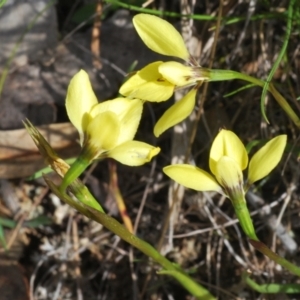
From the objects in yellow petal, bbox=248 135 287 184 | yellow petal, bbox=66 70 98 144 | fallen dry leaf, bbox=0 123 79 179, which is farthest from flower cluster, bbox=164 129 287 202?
fallen dry leaf, bbox=0 123 79 179

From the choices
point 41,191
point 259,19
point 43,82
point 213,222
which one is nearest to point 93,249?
point 41,191

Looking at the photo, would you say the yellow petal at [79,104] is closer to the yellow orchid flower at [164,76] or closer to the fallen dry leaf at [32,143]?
the yellow orchid flower at [164,76]

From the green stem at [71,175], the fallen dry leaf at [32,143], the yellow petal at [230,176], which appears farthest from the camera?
the fallen dry leaf at [32,143]

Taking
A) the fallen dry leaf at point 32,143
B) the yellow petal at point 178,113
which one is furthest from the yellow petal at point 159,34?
the fallen dry leaf at point 32,143

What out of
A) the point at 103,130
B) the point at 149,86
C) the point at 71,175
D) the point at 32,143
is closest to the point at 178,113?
the point at 149,86

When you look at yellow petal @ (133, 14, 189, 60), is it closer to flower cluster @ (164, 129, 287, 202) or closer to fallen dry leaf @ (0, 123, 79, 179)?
flower cluster @ (164, 129, 287, 202)

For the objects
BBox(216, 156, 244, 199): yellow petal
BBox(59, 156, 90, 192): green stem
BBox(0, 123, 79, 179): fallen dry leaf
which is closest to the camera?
BBox(59, 156, 90, 192): green stem

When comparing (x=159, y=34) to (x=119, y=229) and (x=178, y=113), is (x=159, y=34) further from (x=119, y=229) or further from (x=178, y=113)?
(x=119, y=229)
